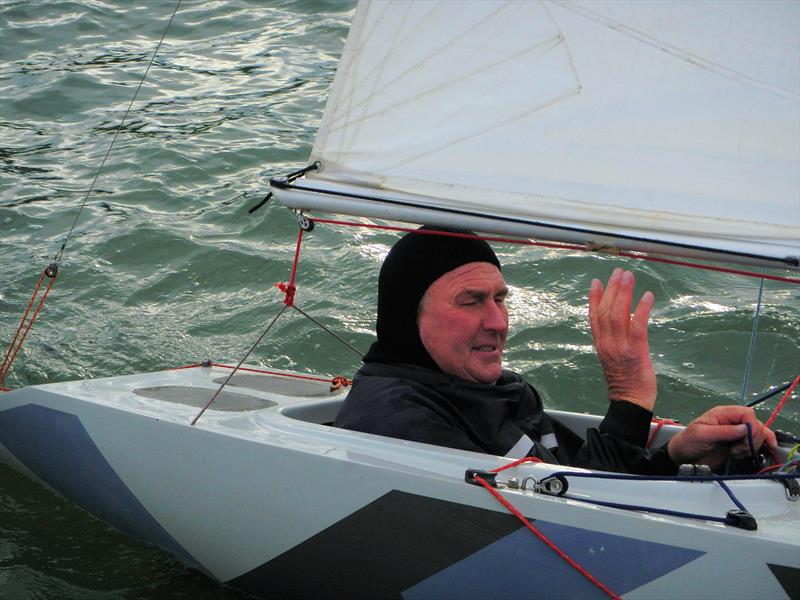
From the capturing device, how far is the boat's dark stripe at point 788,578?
211 cm

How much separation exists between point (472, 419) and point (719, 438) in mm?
598

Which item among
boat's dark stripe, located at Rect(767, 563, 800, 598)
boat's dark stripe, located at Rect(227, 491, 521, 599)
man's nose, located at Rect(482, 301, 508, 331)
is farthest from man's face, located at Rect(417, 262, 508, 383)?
boat's dark stripe, located at Rect(767, 563, 800, 598)

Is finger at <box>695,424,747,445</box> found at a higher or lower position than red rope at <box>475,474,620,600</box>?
higher

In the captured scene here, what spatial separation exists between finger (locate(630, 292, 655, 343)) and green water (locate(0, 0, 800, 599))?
1.37 meters

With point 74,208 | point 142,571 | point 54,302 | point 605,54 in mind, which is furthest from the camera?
point 74,208

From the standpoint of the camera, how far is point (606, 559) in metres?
2.27

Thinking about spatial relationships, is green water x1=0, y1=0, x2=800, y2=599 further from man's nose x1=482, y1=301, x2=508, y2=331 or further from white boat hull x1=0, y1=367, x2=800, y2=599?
man's nose x1=482, y1=301, x2=508, y2=331

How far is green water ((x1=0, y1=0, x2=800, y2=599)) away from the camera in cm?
380

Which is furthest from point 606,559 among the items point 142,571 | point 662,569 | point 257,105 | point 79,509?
point 257,105

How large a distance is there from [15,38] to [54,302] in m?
3.98

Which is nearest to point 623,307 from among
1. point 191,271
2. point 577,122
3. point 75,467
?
point 577,122

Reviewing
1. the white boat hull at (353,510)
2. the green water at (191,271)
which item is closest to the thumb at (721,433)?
the white boat hull at (353,510)

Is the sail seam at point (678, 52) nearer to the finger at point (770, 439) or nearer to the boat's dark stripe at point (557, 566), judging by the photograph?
the finger at point (770, 439)

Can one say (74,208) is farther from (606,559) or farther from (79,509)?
(606,559)
